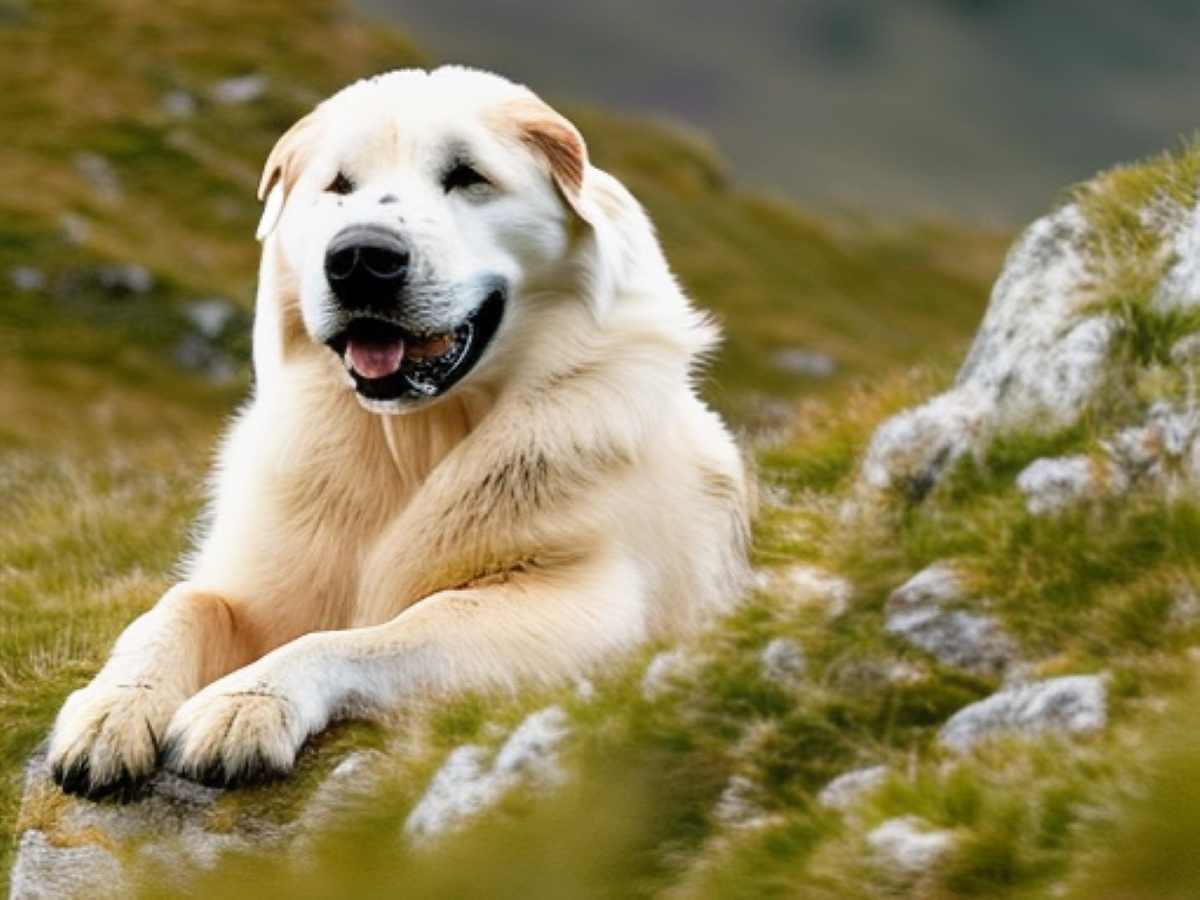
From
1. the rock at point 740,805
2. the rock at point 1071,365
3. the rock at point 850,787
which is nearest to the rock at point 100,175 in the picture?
the rock at point 1071,365

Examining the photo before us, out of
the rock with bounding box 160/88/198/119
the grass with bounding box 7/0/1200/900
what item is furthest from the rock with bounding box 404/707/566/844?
the rock with bounding box 160/88/198/119

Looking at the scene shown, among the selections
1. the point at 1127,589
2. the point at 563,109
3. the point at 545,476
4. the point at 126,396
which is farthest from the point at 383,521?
the point at 563,109

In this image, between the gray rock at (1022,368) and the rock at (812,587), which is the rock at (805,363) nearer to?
the gray rock at (1022,368)

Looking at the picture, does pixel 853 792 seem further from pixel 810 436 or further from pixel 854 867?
pixel 810 436

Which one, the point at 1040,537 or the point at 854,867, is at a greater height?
the point at 1040,537

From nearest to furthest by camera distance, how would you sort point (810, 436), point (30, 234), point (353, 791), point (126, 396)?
point (353, 791)
point (810, 436)
point (126, 396)
point (30, 234)

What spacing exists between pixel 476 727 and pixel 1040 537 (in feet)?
6.22

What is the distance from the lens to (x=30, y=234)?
137ft

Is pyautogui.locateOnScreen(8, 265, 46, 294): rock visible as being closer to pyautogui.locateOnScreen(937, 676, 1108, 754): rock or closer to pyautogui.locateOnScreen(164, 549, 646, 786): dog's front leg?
pyautogui.locateOnScreen(164, 549, 646, 786): dog's front leg

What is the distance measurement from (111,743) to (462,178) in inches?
97.1

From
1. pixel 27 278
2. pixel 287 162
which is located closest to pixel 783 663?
pixel 287 162

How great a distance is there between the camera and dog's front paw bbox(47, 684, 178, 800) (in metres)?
6.50

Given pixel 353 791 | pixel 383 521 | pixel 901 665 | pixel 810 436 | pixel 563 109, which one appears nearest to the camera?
pixel 901 665

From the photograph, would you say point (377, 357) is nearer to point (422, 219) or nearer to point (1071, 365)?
point (422, 219)
